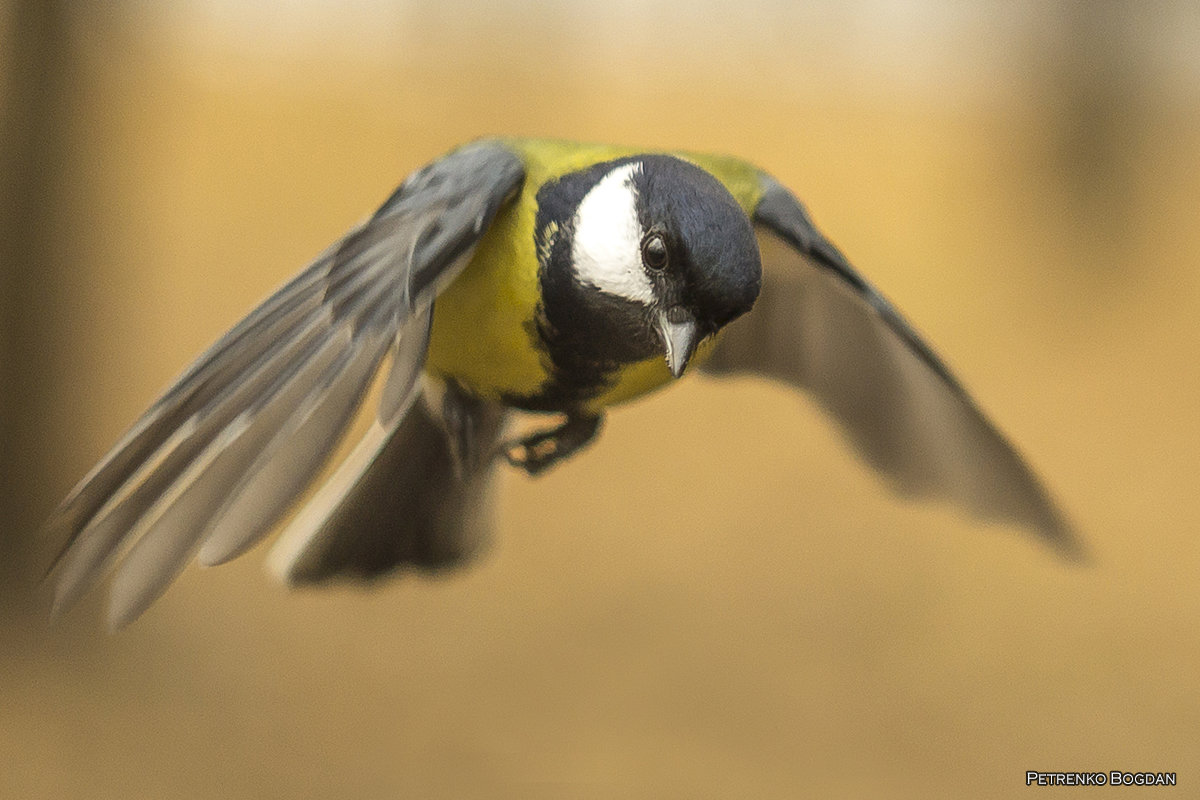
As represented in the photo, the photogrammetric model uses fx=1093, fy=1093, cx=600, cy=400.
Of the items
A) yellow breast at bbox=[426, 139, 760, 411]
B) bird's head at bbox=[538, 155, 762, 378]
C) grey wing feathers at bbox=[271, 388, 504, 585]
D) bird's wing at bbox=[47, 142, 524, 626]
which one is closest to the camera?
bird's wing at bbox=[47, 142, 524, 626]

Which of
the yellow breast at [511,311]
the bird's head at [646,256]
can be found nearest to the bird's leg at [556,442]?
the yellow breast at [511,311]

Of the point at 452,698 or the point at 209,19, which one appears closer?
the point at 452,698

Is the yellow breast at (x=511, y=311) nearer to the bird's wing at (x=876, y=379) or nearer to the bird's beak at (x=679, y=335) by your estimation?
the bird's beak at (x=679, y=335)

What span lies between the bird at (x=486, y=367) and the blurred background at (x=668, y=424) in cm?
35

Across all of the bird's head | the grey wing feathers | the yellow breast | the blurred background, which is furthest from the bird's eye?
the blurred background

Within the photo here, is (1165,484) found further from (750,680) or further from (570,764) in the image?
(570,764)

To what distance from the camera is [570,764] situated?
2.13 m

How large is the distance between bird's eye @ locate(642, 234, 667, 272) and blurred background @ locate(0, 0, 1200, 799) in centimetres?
85

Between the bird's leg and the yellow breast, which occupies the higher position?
the yellow breast

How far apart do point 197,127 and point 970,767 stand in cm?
232

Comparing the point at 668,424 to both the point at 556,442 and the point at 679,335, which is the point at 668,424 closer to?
the point at 556,442

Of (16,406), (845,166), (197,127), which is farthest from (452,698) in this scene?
(845,166)

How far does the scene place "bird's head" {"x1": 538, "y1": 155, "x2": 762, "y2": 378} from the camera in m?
0.94

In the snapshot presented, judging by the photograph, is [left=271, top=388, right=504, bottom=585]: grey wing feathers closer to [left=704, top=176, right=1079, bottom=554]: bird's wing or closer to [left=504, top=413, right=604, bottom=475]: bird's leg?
[left=504, top=413, right=604, bottom=475]: bird's leg
